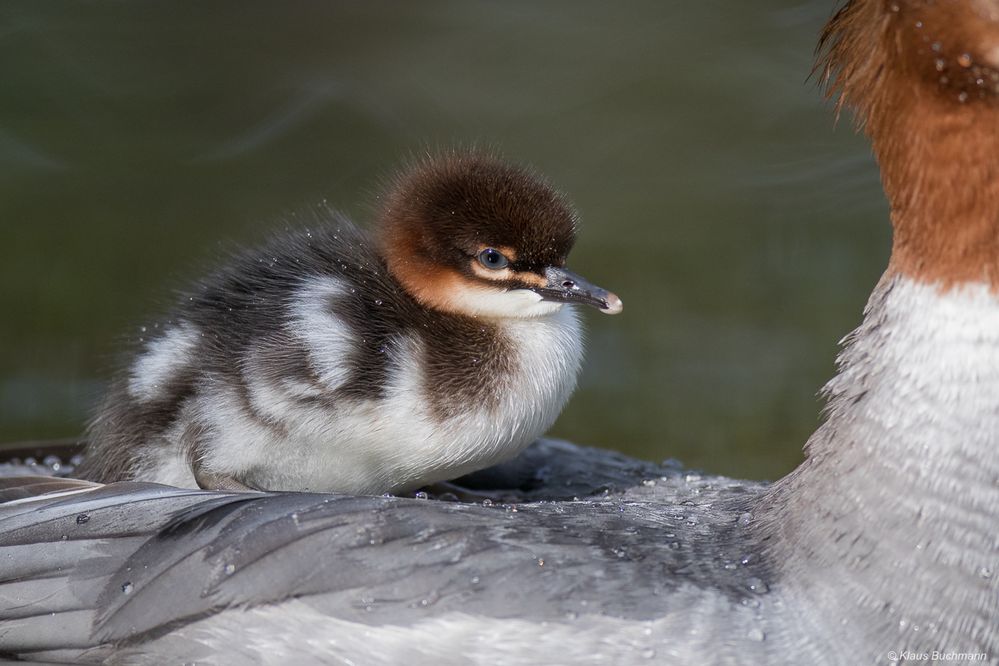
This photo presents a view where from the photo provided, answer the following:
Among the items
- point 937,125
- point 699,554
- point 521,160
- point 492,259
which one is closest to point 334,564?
point 699,554

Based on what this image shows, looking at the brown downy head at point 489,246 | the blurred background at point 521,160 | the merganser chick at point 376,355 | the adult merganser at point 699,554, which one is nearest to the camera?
the adult merganser at point 699,554

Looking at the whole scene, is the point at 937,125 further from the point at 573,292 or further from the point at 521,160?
the point at 521,160

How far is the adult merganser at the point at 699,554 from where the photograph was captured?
5.15 ft

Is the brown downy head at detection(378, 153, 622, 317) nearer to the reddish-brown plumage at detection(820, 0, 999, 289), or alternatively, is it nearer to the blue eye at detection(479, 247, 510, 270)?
the blue eye at detection(479, 247, 510, 270)

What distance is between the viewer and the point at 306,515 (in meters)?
1.64

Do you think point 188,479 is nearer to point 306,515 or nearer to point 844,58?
point 306,515

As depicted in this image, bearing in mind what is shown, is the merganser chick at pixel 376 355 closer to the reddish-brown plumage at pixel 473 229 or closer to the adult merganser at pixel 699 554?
the reddish-brown plumage at pixel 473 229

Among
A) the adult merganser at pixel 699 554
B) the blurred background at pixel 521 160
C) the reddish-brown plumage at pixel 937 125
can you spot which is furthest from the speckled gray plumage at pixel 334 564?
the blurred background at pixel 521 160

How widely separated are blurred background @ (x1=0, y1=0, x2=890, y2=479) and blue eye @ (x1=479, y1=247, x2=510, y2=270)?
65.7 inches

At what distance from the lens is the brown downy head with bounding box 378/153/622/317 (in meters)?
2.12

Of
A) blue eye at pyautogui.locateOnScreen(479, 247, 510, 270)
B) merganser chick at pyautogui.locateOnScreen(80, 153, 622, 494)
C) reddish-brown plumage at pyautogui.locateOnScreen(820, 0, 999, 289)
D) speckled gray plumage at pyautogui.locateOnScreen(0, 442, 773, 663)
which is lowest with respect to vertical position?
speckled gray plumage at pyautogui.locateOnScreen(0, 442, 773, 663)

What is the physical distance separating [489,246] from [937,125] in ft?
2.52

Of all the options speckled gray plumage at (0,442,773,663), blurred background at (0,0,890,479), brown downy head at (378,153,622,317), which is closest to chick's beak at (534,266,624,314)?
brown downy head at (378,153,622,317)

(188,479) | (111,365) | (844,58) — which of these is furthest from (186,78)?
(844,58)
